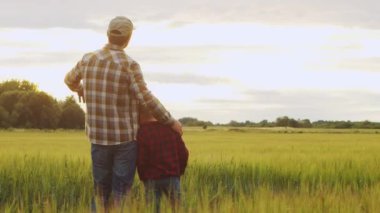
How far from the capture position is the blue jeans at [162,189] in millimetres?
3886

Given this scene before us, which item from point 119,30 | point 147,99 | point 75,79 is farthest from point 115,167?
point 119,30

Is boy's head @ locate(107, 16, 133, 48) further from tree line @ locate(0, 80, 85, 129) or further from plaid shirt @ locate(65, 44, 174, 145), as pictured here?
tree line @ locate(0, 80, 85, 129)

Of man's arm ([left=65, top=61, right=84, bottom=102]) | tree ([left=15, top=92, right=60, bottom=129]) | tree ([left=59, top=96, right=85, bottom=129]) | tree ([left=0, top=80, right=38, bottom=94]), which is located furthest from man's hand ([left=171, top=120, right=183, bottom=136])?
tree ([left=0, top=80, right=38, bottom=94])

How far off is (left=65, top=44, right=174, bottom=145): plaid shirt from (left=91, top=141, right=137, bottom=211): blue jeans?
6 cm


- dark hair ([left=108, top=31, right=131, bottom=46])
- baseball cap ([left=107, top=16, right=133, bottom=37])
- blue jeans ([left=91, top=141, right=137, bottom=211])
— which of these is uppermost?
baseball cap ([left=107, top=16, right=133, bottom=37])

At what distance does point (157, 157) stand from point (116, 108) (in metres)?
0.46

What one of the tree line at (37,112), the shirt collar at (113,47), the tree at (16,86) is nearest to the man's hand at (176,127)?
the shirt collar at (113,47)

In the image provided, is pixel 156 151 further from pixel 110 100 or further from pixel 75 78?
pixel 75 78

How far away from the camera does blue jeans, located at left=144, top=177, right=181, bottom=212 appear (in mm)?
3886

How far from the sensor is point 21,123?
55781 mm

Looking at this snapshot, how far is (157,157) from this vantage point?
3859 mm

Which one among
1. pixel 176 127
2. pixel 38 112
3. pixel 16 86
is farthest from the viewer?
pixel 16 86

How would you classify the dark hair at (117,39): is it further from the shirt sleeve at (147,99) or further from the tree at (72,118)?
the tree at (72,118)

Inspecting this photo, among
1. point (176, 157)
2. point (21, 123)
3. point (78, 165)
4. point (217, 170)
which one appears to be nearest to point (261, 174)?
point (217, 170)
